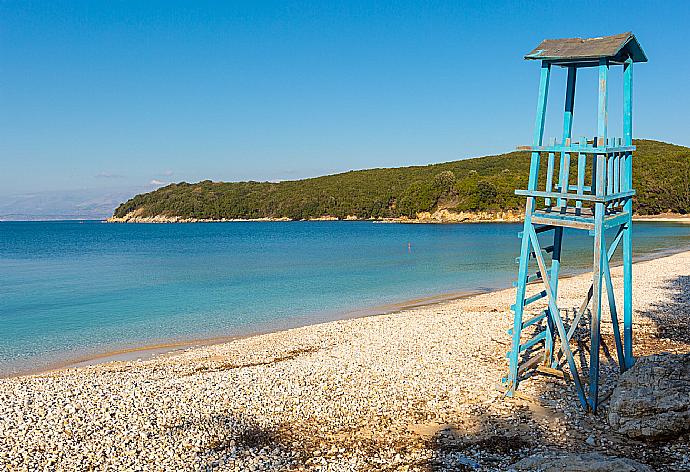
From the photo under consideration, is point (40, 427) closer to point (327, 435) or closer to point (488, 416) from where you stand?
point (327, 435)

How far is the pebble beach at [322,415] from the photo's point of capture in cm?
676

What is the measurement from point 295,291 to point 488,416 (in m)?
19.5

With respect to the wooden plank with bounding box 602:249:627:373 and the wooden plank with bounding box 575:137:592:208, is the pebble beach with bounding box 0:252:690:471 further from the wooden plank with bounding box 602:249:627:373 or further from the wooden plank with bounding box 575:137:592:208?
the wooden plank with bounding box 575:137:592:208

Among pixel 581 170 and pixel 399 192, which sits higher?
pixel 399 192

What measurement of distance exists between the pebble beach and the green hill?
93038 mm

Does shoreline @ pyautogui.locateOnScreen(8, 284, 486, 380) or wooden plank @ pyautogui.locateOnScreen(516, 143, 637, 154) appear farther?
shoreline @ pyautogui.locateOnScreen(8, 284, 486, 380)

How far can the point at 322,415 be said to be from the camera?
8.23m

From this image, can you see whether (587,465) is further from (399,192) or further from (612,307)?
(399,192)

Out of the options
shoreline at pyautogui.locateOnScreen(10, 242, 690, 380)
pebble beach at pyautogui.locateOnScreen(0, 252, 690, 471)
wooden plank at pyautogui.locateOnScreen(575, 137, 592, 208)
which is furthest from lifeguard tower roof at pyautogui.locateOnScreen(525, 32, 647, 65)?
shoreline at pyautogui.locateOnScreen(10, 242, 690, 380)

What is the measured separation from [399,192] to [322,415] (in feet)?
406

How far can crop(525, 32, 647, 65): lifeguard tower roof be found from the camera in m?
7.65

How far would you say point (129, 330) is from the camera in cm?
1853

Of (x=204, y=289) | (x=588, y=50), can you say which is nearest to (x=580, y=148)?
(x=588, y=50)

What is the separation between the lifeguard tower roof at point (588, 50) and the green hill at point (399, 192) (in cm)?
9441
